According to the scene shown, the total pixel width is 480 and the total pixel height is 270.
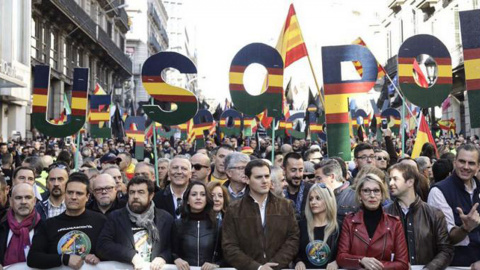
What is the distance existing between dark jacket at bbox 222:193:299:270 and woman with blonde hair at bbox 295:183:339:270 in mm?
79

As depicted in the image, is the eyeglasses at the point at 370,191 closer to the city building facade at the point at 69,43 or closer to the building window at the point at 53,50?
the city building facade at the point at 69,43

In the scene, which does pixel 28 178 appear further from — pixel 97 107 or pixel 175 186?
pixel 97 107

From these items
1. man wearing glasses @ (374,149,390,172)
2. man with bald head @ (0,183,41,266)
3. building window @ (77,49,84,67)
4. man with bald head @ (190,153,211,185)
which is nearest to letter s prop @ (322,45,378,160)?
man wearing glasses @ (374,149,390,172)

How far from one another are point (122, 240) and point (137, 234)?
A: 124 mm

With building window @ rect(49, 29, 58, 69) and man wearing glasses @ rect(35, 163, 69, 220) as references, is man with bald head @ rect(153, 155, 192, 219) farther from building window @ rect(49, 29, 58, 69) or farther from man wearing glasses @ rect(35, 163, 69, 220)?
building window @ rect(49, 29, 58, 69)

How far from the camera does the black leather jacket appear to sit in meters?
5.40

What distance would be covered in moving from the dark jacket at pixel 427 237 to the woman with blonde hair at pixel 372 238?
23 centimetres

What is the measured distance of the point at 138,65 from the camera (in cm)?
6825

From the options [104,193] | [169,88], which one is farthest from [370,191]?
[169,88]

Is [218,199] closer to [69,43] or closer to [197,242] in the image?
[197,242]

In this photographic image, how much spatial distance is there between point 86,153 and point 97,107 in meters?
1.16

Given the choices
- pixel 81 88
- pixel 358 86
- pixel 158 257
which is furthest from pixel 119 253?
pixel 81 88

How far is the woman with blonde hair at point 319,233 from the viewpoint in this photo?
205 inches

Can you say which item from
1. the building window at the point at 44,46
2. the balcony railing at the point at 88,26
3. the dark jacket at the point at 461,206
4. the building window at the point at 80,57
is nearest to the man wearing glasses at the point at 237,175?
the dark jacket at the point at 461,206
